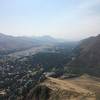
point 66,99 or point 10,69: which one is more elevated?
point 66,99

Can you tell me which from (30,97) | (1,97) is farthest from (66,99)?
(1,97)

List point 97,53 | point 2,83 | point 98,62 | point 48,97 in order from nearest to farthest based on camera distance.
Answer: point 48,97 < point 2,83 < point 98,62 < point 97,53

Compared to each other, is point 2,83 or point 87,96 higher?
point 87,96

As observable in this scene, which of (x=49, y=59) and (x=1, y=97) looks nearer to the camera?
(x=1, y=97)

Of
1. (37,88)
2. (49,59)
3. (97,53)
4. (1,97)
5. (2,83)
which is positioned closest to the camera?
(37,88)

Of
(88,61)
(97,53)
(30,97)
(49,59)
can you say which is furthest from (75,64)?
(30,97)

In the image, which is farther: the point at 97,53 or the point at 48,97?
the point at 97,53

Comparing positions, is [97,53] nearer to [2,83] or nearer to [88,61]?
[88,61]

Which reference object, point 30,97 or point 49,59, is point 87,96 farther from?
point 49,59

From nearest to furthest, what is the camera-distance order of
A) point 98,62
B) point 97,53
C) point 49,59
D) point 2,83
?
1. point 2,83
2. point 98,62
3. point 97,53
4. point 49,59

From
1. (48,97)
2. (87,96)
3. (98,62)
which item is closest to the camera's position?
(87,96)
